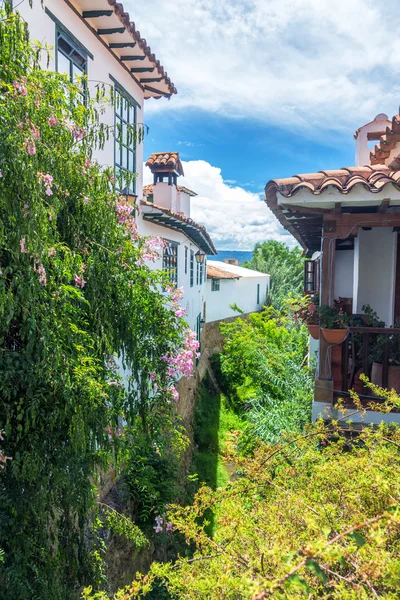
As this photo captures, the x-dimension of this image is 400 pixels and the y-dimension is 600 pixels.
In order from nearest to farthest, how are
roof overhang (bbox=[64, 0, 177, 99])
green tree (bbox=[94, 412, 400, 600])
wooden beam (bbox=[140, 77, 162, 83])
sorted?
green tree (bbox=[94, 412, 400, 600]) → roof overhang (bbox=[64, 0, 177, 99]) → wooden beam (bbox=[140, 77, 162, 83])

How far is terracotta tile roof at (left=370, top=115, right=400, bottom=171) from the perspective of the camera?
512cm

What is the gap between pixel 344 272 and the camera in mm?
9258

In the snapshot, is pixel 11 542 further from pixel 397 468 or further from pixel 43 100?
pixel 43 100

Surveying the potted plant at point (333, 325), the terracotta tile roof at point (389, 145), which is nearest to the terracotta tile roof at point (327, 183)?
the terracotta tile roof at point (389, 145)

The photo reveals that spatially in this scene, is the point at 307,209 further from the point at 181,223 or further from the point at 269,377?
the point at 269,377

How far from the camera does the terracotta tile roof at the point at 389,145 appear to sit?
5.12 metres

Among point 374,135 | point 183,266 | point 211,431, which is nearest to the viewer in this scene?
point 374,135

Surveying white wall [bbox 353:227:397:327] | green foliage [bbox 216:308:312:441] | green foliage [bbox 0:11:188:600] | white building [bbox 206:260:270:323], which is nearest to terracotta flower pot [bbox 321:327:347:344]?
green foliage [bbox 216:308:312:441]

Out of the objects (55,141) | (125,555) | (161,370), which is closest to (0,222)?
(55,141)

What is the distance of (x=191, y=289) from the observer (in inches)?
578

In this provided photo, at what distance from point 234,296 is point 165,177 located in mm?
15861

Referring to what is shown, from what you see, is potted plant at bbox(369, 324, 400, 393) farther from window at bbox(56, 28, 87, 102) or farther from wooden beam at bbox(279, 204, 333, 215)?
window at bbox(56, 28, 87, 102)

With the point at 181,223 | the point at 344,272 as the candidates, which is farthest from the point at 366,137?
the point at 181,223

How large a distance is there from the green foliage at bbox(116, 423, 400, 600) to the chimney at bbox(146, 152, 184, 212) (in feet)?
29.3
